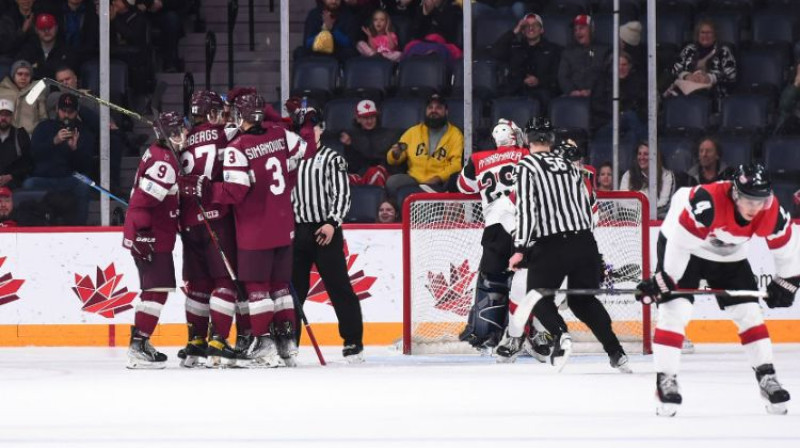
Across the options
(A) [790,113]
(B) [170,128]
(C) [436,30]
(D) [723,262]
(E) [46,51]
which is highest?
(C) [436,30]

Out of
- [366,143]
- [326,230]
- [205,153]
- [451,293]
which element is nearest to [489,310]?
[451,293]

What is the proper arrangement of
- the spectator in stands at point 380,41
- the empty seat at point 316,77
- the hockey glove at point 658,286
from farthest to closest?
the spectator in stands at point 380,41 → the empty seat at point 316,77 → the hockey glove at point 658,286

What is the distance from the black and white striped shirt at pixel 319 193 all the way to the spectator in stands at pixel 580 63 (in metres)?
3.15

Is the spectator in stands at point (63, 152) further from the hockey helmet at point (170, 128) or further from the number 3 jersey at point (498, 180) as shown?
the number 3 jersey at point (498, 180)

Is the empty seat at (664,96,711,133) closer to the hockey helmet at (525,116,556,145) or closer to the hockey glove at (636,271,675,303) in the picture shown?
the hockey helmet at (525,116,556,145)

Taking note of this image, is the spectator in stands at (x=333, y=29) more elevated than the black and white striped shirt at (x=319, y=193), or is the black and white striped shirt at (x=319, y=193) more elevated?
the spectator in stands at (x=333, y=29)

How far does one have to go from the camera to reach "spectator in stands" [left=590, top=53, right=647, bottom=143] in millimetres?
10719

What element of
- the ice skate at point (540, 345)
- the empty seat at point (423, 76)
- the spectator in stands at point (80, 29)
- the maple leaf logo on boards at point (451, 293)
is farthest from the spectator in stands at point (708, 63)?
the spectator in stands at point (80, 29)

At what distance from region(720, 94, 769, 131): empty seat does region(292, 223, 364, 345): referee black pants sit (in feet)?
12.5

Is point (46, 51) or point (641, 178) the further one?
point (46, 51)

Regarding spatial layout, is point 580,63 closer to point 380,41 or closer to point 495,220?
point 380,41

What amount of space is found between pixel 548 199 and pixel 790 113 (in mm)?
4001

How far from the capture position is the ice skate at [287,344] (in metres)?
8.58

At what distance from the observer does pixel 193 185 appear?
325 inches
